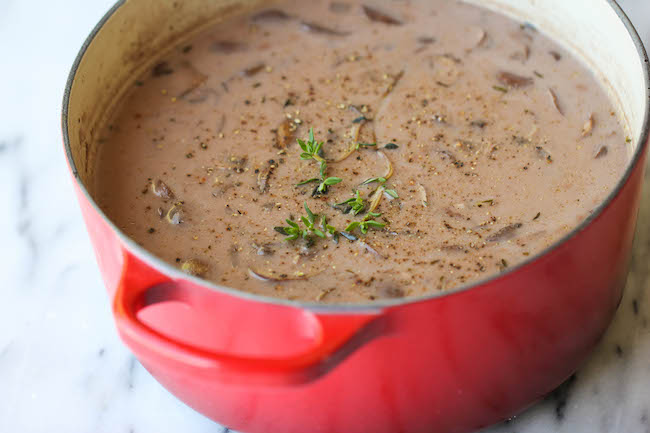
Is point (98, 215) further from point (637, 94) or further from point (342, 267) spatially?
point (637, 94)

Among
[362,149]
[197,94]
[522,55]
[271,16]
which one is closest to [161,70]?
[197,94]

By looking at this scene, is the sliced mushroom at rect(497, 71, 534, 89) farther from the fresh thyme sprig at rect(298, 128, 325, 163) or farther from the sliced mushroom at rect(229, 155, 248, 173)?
the sliced mushroom at rect(229, 155, 248, 173)

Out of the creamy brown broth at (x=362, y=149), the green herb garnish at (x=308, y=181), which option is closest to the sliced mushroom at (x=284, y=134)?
the creamy brown broth at (x=362, y=149)

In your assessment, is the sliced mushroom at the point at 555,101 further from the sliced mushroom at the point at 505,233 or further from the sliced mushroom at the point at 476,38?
the sliced mushroom at the point at 505,233

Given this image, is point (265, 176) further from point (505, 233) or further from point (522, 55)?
point (522, 55)

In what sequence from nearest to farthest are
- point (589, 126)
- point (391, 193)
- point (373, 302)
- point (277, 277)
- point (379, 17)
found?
point (373, 302) → point (277, 277) → point (391, 193) → point (589, 126) → point (379, 17)

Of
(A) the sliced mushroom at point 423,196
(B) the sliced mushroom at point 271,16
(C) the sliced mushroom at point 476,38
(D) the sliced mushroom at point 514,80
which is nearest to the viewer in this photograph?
(A) the sliced mushroom at point 423,196

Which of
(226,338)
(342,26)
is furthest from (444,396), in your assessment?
(342,26)
